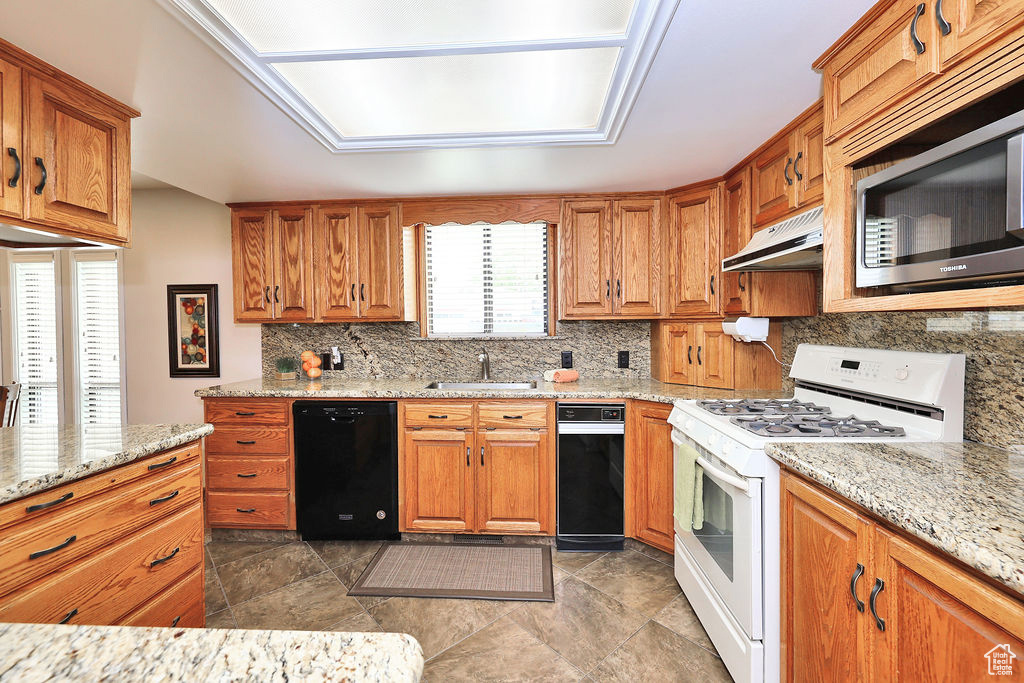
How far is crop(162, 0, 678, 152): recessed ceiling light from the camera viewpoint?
1450mm

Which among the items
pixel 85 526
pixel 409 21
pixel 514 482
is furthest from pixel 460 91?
pixel 514 482

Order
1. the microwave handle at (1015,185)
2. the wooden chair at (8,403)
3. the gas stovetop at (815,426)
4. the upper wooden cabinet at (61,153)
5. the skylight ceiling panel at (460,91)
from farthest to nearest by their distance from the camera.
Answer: the wooden chair at (8,403) → the skylight ceiling panel at (460,91) → the gas stovetop at (815,426) → the upper wooden cabinet at (61,153) → the microwave handle at (1015,185)

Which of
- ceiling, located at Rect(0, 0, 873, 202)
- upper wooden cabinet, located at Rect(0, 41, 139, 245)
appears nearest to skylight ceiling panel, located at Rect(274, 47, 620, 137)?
ceiling, located at Rect(0, 0, 873, 202)

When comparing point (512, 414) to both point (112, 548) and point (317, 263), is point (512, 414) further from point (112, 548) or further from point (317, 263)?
point (112, 548)

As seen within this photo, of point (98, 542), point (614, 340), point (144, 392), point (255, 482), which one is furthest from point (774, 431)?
point (144, 392)

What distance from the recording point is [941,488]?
1103 mm

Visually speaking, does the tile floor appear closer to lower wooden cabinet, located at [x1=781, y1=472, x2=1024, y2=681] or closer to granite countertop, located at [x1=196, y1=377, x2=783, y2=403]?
lower wooden cabinet, located at [x1=781, y1=472, x2=1024, y2=681]

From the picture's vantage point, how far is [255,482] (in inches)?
113

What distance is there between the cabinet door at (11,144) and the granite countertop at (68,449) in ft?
2.52

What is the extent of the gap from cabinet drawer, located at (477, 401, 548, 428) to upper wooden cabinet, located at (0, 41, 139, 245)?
74.4 inches

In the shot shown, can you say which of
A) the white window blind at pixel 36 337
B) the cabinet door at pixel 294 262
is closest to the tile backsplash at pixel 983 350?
the cabinet door at pixel 294 262

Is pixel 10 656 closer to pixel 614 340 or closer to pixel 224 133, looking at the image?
pixel 224 133

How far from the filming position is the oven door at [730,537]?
1.56 metres

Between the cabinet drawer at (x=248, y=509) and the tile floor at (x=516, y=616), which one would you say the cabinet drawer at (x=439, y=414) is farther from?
the cabinet drawer at (x=248, y=509)
